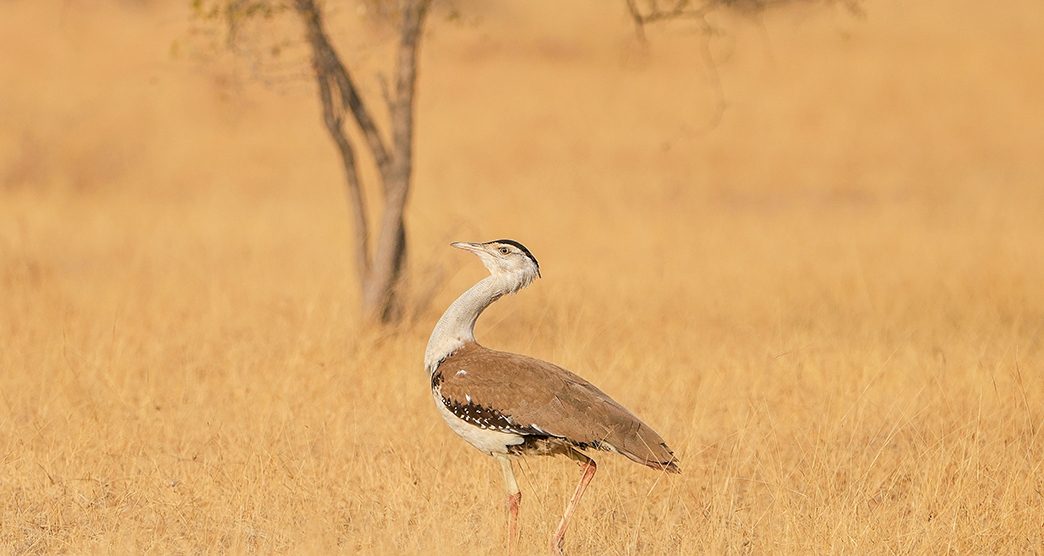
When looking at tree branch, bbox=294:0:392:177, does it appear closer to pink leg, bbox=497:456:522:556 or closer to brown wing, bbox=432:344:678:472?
brown wing, bbox=432:344:678:472

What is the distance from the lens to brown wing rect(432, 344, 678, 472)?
5.02m

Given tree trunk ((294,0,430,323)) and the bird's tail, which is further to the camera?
tree trunk ((294,0,430,323))

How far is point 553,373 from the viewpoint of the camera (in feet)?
17.5

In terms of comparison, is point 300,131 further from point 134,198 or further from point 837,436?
point 837,436

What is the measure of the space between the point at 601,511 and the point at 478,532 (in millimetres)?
630

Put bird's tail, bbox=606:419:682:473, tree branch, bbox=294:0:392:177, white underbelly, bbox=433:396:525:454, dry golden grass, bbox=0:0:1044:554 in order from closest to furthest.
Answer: bird's tail, bbox=606:419:682:473
white underbelly, bbox=433:396:525:454
dry golden grass, bbox=0:0:1044:554
tree branch, bbox=294:0:392:177

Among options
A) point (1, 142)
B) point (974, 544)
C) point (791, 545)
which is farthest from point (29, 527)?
point (1, 142)

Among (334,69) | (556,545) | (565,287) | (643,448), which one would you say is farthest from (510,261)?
(565,287)

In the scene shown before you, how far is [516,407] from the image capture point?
5066 millimetres

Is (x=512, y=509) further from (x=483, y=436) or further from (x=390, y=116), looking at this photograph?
(x=390, y=116)

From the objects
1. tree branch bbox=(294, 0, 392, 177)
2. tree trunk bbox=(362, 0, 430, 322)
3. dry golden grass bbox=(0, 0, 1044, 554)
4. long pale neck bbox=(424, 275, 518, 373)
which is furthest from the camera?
tree trunk bbox=(362, 0, 430, 322)

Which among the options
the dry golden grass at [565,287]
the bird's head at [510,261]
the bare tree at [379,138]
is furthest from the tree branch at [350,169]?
the bird's head at [510,261]

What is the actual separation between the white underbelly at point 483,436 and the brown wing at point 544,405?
0.16 ft

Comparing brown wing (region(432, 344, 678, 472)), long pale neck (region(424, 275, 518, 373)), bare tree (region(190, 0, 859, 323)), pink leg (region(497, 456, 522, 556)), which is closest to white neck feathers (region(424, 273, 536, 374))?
long pale neck (region(424, 275, 518, 373))
